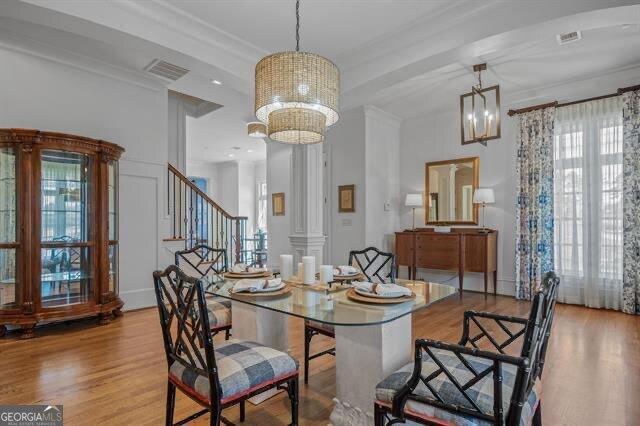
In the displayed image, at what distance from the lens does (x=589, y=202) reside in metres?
4.48

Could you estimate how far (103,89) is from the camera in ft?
13.7

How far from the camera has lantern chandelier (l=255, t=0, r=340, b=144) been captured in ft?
6.84

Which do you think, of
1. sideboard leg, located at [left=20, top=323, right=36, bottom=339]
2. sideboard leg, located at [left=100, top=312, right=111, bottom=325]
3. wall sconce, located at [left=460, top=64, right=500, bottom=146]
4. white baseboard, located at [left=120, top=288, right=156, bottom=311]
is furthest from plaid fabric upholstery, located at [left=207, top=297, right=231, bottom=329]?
wall sconce, located at [left=460, top=64, right=500, bottom=146]

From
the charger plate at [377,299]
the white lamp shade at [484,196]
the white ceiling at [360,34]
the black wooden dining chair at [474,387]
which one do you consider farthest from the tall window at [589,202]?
the charger plate at [377,299]

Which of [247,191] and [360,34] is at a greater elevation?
[360,34]

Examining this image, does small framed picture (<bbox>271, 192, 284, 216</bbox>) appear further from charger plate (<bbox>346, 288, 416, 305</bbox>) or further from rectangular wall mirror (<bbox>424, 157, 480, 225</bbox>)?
charger plate (<bbox>346, 288, 416, 305</bbox>)

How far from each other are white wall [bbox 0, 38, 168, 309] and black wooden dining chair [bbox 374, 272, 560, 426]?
3.91m

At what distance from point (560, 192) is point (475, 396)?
4.44m

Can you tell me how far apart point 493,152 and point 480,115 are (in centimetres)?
91

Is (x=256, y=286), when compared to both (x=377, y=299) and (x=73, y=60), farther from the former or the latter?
(x=73, y=60)

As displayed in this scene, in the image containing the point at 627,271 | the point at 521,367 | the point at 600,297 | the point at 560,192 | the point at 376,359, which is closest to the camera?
the point at 521,367

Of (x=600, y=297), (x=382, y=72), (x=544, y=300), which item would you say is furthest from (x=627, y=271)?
(x=544, y=300)

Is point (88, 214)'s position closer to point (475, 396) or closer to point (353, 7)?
point (353, 7)

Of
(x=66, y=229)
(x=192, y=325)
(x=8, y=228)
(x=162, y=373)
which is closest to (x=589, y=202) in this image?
(x=192, y=325)
